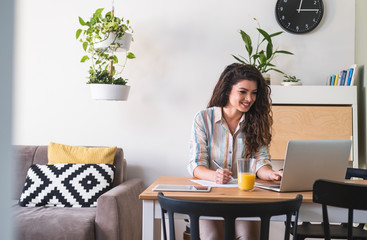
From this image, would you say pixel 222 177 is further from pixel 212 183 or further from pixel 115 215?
pixel 115 215

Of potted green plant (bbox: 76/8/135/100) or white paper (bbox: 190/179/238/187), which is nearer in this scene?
white paper (bbox: 190/179/238/187)

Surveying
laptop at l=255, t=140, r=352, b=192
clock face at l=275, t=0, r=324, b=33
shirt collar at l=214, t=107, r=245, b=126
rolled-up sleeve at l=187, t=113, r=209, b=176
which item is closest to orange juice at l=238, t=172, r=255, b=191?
laptop at l=255, t=140, r=352, b=192

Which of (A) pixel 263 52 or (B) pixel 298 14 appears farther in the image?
(B) pixel 298 14

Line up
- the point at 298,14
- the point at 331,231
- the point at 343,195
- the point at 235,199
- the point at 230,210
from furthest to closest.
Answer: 1. the point at 298,14
2. the point at 331,231
3. the point at 235,199
4. the point at 343,195
5. the point at 230,210

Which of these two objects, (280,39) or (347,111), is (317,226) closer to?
(347,111)

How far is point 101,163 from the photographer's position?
3.03 meters

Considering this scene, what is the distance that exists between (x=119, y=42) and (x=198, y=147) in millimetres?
1368

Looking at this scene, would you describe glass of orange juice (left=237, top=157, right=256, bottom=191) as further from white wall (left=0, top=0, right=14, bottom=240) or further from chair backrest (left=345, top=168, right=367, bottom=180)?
white wall (left=0, top=0, right=14, bottom=240)

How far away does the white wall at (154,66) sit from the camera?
338 centimetres

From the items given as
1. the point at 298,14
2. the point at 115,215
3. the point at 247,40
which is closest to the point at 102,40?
the point at 247,40

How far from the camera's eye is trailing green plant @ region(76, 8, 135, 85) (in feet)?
10.2

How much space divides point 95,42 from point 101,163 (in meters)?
0.91

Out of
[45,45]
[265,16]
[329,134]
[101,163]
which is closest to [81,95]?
[45,45]

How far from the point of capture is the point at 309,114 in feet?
10.2
